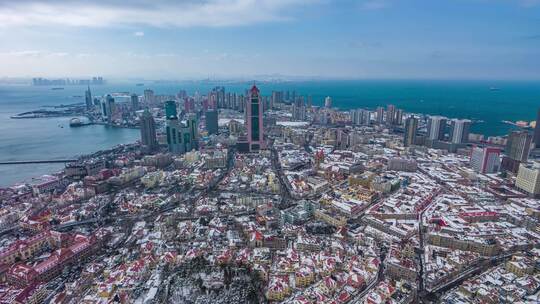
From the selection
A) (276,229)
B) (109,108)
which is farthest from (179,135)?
(109,108)

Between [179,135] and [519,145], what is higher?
[519,145]

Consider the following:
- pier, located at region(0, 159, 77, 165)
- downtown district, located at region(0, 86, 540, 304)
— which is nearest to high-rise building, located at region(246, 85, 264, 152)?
downtown district, located at region(0, 86, 540, 304)

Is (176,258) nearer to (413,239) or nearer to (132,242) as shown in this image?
(132,242)

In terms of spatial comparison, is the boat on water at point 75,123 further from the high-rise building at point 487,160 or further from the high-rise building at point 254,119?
the high-rise building at point 487,160

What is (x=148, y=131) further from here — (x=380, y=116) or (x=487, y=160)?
(x=380, y=116)

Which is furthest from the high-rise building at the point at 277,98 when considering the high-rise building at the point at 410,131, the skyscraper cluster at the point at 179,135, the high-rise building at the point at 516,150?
the high-rise building at the point at 516,150

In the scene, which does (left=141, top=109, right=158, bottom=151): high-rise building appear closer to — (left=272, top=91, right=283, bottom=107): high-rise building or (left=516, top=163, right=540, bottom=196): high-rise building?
(left=516, top=163, right=540, bottom=196): high-rise building

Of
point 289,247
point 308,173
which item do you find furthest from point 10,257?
point 308,173
